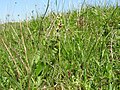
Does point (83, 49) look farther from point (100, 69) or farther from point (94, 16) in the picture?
point (94, 16)

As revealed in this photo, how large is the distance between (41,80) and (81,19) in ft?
5.05

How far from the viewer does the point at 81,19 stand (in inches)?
122

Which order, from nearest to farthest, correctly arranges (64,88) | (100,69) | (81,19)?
(64,88) → (100,69) → (81,19)

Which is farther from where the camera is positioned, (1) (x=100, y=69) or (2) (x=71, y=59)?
(2) (x=71, y=59)

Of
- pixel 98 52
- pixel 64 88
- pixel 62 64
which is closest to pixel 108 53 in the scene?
pixel 98 52

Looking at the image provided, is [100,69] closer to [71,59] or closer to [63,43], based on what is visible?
[71,59]

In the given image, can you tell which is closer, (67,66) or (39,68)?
(39,68)

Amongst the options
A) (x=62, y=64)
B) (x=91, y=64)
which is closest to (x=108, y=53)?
(x=91, y=64)

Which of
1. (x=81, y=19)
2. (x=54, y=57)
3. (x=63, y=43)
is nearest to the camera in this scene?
(x=54, y=57)

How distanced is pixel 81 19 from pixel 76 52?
1107 millimetres

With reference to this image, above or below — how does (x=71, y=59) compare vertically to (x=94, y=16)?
below

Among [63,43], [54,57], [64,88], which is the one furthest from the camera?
[63,43]

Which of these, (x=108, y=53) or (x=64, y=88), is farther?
(x=108, y=53)

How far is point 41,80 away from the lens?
170 cm
